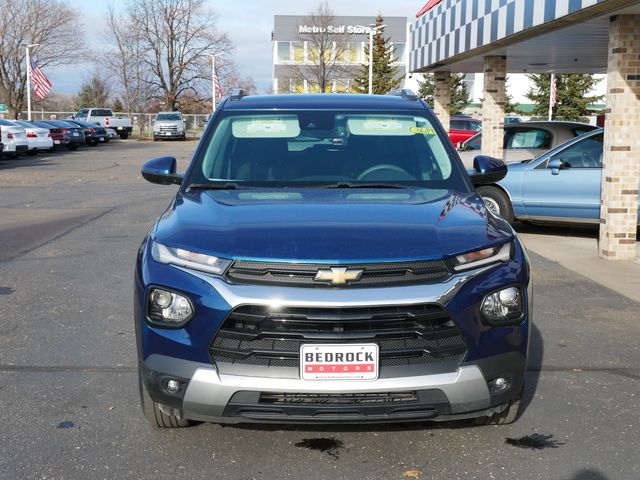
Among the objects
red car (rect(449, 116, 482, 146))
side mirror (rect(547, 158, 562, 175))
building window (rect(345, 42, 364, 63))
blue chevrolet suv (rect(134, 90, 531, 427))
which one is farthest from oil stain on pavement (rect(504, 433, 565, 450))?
building window (rect(345, 42, 364, 63))

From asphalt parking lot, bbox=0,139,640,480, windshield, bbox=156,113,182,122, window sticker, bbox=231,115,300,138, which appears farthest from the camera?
windshield, bbox=156,113,182,122

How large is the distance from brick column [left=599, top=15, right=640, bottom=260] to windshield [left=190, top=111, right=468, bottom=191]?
5.18 meters

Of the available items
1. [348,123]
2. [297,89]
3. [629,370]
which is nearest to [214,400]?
[348,123]

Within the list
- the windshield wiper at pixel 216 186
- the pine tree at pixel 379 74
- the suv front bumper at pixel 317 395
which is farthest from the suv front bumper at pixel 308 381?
the pine tree at pixel 379 74

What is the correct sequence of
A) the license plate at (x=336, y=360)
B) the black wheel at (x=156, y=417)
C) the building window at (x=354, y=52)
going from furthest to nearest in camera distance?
the building window at (x=354, y=52) < the black wheel at (x=156, y=417) < the license plate at (x=336, y=360)

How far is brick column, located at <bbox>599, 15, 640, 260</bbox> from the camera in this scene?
8914mm

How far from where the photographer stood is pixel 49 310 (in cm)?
618

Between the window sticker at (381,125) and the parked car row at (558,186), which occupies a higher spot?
the window sticker at (381,125)

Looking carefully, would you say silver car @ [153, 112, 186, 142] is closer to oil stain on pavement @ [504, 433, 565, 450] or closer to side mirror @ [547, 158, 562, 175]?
side mirror @ [547, 158, 562, 175]

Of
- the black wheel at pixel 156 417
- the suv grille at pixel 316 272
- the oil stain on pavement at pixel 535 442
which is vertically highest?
the suv grille at pixel 316 272

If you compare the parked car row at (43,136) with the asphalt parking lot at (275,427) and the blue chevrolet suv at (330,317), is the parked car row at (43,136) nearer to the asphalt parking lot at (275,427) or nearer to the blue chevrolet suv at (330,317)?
the asphalt parking lot at (275,427)

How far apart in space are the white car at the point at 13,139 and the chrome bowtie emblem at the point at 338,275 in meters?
26.1

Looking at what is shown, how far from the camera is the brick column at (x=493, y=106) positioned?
14.0m

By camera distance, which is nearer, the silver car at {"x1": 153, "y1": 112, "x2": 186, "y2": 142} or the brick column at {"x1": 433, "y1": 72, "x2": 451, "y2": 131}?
the brick column at {"x1": 433, "y1": 72, "x2": 451, "y2": 131}
